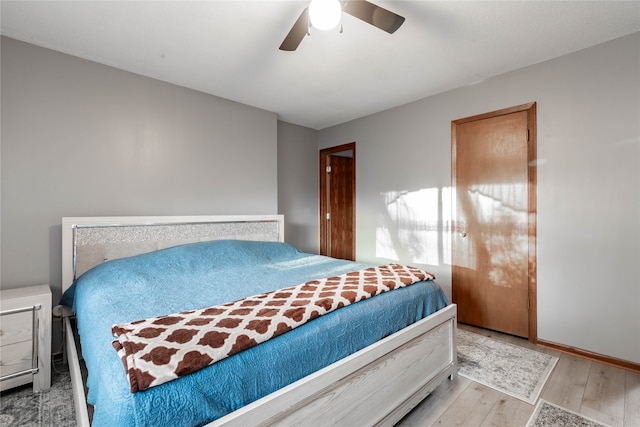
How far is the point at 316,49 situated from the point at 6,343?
2.85 m

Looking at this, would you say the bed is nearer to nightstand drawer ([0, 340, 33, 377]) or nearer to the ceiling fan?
nightstand drawer ([0, 340, 33, 377])

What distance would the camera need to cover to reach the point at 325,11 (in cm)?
145

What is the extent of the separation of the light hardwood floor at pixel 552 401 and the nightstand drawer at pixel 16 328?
2.35 metres

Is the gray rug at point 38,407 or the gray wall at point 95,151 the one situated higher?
the gray wall at point 95,151

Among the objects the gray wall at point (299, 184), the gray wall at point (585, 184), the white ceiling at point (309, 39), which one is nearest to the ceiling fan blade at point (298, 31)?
the white ceiling at point (309, 39)

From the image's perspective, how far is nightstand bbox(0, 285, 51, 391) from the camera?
5.91 ft

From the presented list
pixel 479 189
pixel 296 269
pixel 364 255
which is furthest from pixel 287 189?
pixel 479 189

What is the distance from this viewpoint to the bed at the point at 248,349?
0.91 metres

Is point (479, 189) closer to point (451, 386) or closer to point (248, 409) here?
point (451, 386)

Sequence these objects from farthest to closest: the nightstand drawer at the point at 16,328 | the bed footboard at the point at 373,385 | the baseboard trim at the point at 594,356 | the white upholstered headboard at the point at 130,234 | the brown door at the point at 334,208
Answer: the brown door at the point at 334,208, the white upholstered headboard at the point at 130,234, the baseboard trim at the point at 594,356, the nightstand drawer at the point at 16,328, the bed footboard at the point at 373,385

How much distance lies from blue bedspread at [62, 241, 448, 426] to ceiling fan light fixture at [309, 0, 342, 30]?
144cm

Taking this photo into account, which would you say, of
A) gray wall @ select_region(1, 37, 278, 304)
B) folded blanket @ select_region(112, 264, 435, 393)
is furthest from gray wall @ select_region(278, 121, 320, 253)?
folded blanket @ select_region(112, 264, 435, 393)

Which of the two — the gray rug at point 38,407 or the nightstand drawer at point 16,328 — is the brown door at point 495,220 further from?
the nightstand drawer at point 16,328

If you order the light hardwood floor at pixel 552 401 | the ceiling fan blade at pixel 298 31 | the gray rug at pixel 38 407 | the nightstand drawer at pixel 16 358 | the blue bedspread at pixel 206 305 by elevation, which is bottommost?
the gray rug at pixel 38 407
